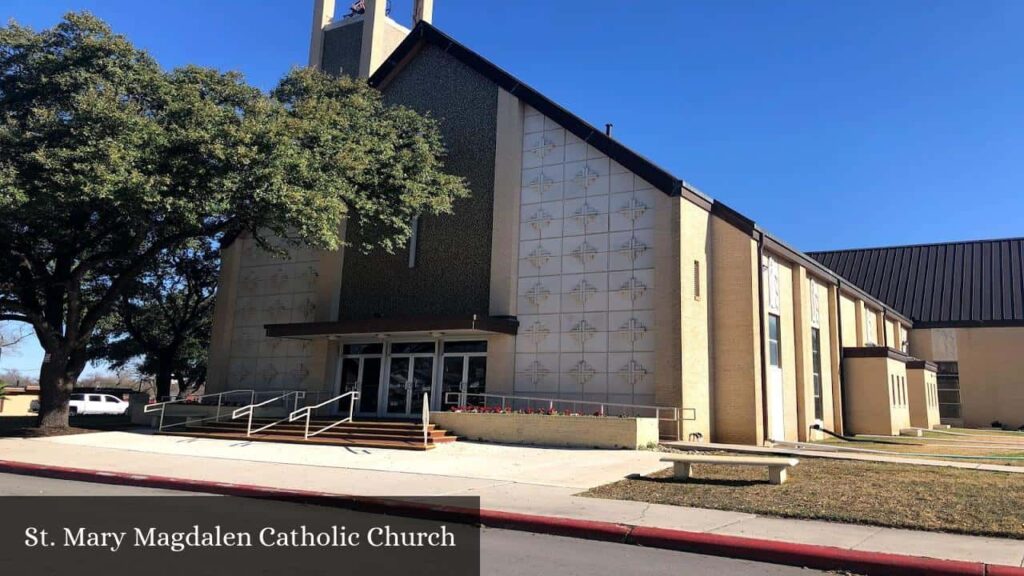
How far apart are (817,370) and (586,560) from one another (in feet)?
71.4

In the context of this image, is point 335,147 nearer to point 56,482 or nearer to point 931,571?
point 56,482

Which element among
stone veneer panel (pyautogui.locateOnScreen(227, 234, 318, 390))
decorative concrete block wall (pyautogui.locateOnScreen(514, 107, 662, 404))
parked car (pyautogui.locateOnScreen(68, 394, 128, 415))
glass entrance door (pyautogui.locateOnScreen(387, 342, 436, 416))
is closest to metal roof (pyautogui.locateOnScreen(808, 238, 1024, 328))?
decorative concrete block wall (pyautogui.locateOnScreen(514, 107, 662, 404))

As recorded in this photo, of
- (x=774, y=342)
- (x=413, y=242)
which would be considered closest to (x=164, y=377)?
(x=413, y=242)

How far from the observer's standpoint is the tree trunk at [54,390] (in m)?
20.9

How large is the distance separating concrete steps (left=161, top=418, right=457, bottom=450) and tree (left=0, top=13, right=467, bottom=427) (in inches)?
174

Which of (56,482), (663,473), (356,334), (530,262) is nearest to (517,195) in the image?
(530,262)

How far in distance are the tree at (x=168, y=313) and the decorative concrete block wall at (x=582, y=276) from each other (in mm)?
15975

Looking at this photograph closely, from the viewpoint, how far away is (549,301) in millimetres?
21672

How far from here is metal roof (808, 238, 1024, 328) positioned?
38.6 metres

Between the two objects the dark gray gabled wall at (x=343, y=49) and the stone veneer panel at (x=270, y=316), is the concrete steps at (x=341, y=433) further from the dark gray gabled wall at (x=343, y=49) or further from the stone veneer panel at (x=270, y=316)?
the dark gray gabled wall at (x=343, y=49)

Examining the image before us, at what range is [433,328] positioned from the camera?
A: 2134 cm

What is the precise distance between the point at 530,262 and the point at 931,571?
16.3 metres

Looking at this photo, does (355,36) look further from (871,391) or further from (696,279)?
(871,391)

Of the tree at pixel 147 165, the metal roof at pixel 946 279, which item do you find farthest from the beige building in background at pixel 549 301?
the metal roof at pixel 946 279
